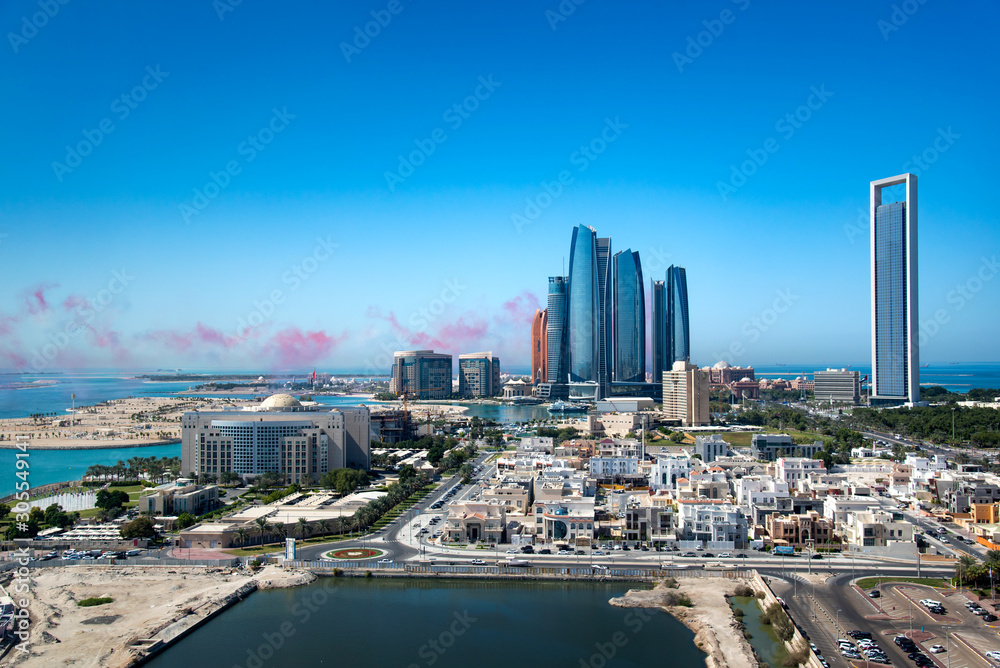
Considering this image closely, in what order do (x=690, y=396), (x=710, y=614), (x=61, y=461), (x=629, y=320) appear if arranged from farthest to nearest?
(x=629, y=320), (x=690, y=396), (x=61, y=461), (x=710, y=614)

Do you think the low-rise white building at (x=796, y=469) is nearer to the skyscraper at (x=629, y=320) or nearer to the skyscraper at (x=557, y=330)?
the skyscraper at (x=629, y=320)

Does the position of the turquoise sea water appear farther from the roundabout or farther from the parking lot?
the parking lot

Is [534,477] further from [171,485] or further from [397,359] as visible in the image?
[397,359]

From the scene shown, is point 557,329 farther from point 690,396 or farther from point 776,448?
point 776,448

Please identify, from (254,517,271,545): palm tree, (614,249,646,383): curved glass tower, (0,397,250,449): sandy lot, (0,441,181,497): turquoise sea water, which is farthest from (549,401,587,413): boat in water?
(254,517,271,545): palm tree

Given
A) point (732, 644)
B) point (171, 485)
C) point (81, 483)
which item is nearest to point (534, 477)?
point (171, 485)

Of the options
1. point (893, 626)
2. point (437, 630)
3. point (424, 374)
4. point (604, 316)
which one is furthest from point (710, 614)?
point (424, 374)

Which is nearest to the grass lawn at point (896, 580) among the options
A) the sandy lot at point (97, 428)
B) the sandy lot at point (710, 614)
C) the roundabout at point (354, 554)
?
the sandy lot at point (710, 614)
